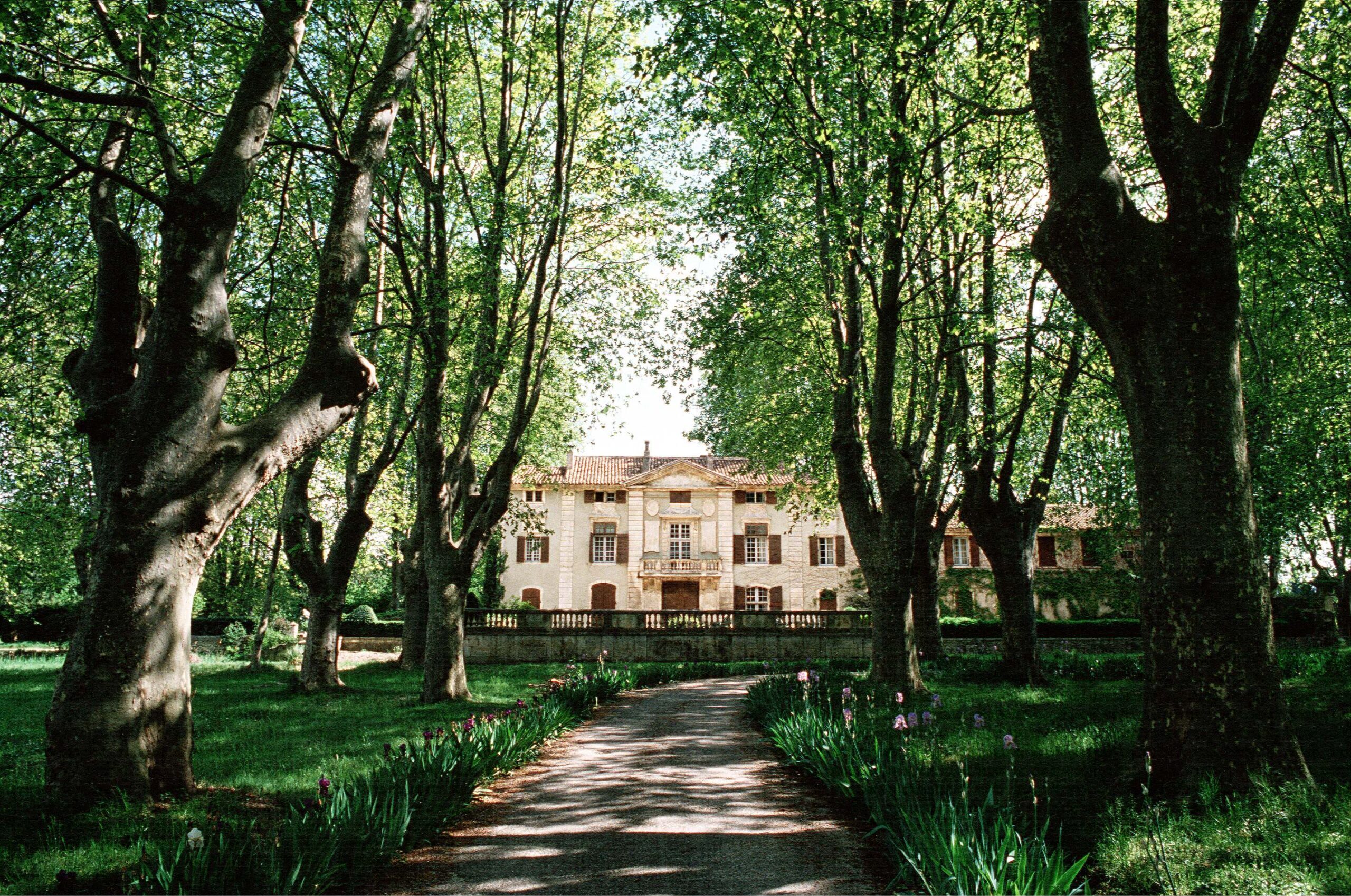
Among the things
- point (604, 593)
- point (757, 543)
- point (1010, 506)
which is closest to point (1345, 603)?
point (1010, 506)

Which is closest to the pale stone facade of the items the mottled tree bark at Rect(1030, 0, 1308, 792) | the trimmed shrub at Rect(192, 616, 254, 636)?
the trimmed shrub at Rect(192, 616, 254, 636)

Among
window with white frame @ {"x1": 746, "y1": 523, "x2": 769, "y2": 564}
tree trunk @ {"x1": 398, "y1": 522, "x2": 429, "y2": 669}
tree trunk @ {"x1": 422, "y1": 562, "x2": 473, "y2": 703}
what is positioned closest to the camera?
→ tree trunk @ {"x1": 422, "y1": 562, "x2": 473, "y2": 703}

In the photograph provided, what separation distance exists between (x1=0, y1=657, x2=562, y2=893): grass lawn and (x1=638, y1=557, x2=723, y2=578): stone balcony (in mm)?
24033

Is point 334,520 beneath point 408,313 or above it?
beneath

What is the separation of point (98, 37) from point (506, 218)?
Result: 4.82 metres

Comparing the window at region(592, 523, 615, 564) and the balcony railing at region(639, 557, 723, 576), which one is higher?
the window at region(592, 523, 615, 564)

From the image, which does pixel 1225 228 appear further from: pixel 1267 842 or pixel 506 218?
pixel 506 218

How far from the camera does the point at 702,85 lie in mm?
11555

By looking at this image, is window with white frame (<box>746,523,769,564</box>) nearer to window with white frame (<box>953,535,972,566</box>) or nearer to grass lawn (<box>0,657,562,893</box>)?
window with white frame (<box>953,535,972,566</box>)

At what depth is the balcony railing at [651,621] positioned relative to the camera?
2422 cm

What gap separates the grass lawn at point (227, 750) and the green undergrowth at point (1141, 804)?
4607 millimetres

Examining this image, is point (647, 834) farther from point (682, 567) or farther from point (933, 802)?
point (682, 567)

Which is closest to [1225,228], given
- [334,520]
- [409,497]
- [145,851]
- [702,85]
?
[145,851]

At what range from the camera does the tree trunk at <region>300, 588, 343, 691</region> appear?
1391 cm
